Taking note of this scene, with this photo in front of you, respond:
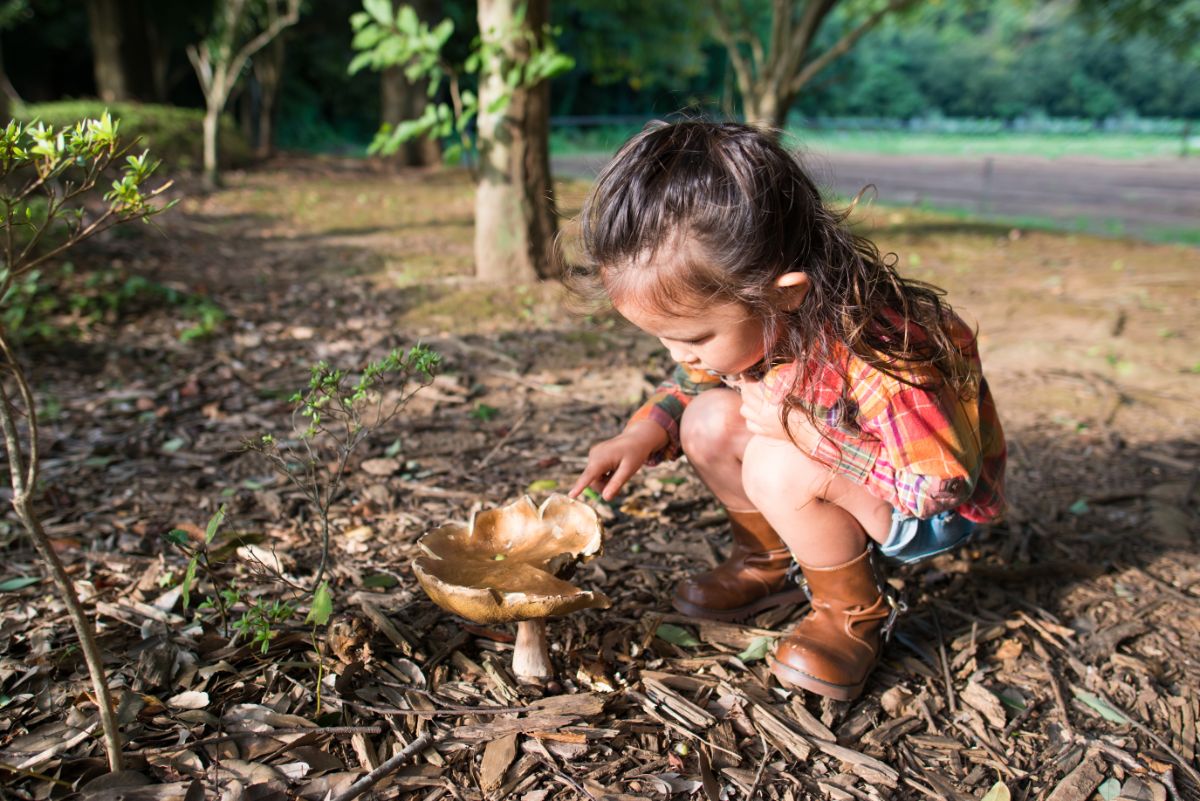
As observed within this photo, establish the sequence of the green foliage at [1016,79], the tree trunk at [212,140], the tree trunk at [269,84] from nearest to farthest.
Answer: the tree trunk at [212,140] < the tree trunk at [269,84] < the green foliage at [1016,79]

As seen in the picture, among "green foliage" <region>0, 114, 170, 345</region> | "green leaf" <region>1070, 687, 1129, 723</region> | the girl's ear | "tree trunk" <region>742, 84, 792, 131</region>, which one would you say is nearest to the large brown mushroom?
the girl's ear

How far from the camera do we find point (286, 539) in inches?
91.4

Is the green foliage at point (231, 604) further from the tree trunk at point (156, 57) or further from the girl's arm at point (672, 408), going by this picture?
the tree trunk at point (156, 57)

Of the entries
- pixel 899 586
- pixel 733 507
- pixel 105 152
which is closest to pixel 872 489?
pixel 733 507

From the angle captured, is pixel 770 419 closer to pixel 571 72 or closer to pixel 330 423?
pixel 330 423

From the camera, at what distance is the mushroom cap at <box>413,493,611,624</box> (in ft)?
5.04

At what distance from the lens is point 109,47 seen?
15.4 meters

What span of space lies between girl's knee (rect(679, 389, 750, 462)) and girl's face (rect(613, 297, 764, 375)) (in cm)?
25

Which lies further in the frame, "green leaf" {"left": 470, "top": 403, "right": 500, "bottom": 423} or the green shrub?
the green shrub

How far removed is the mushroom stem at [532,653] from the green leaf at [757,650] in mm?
463

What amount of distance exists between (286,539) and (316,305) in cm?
309

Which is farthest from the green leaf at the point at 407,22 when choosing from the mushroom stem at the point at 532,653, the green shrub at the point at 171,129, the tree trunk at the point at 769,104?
the green shrub at the point at 171,129

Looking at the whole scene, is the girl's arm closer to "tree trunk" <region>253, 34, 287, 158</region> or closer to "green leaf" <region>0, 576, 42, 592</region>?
"green leaf" <region>0, 576, 42, 592</region>

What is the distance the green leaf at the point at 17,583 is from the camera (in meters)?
2.00
